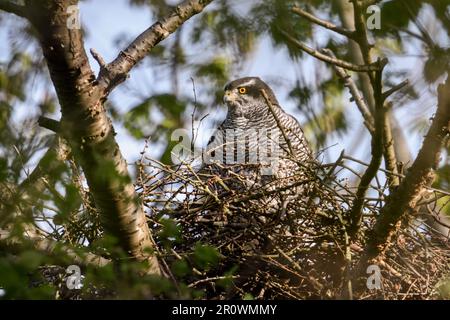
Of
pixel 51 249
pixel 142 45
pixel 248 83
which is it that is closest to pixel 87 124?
pixel 51 249

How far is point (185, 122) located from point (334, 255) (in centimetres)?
294

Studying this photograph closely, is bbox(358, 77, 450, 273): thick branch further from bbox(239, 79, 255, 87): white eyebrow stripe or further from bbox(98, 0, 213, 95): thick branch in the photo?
bbox(239, 79, 255, 87): white eyebrow stripe

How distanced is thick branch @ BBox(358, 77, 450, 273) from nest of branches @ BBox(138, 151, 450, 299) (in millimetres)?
159

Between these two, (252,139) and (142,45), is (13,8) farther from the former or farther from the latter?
(252,139)

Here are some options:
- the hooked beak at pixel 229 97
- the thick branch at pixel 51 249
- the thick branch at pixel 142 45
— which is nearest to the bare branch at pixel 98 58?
the thick branch at pixel 142 45

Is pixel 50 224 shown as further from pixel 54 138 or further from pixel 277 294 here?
pixel 277 294

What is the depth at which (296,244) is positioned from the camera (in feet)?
14.5

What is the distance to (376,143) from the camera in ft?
12.3

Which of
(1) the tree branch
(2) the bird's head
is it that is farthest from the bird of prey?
(1) the tree branch

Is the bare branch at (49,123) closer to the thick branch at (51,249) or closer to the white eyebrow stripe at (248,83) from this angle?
the thick branch at (51,249)

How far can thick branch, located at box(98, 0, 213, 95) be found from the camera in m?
3.72

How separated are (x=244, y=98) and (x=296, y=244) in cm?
266
